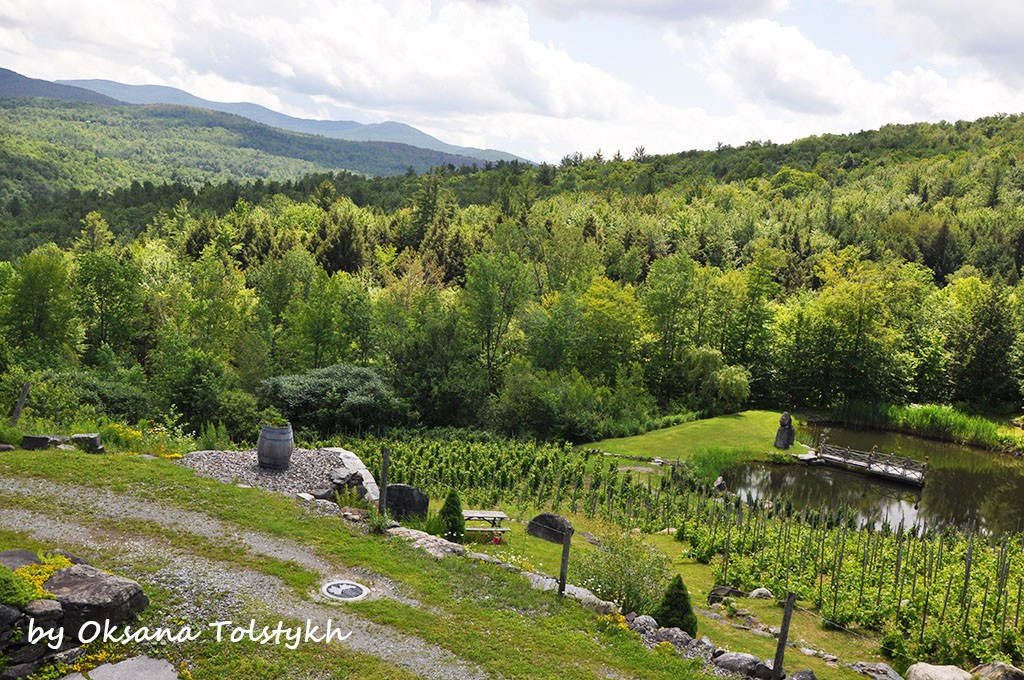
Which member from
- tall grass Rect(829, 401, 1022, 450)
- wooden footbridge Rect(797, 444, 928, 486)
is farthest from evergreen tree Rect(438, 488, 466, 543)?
tall grass Rect(829, 401, 1022, 450)

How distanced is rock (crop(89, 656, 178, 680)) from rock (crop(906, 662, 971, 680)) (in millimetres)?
13057

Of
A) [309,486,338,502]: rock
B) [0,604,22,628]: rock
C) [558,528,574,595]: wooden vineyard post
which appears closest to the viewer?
[0,604,22,628]: rock

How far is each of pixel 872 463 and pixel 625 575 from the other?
24150mm

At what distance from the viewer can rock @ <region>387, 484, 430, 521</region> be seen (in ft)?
60.6

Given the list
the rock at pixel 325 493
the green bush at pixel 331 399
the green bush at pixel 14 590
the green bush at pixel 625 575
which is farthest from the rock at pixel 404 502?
the green bush at pixel 331 399

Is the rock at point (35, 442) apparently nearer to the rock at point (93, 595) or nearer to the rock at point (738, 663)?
the rock at point (93, 595)

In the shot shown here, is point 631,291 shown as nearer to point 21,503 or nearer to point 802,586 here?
point 802,586

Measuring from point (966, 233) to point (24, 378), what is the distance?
8418 centimetres

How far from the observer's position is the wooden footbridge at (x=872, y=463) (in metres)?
33.0

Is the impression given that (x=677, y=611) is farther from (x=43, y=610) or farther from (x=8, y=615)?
(x=8, y=615)

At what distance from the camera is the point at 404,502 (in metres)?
18.5

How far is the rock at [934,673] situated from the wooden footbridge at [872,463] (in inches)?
830

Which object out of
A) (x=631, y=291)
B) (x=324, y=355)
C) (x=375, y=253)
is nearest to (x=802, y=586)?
(x=324, y=355)

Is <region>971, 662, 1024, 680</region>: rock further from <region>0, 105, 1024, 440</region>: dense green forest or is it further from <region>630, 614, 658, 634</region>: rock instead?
<region>0, 105, 1024, 440</region>: dense green forest
